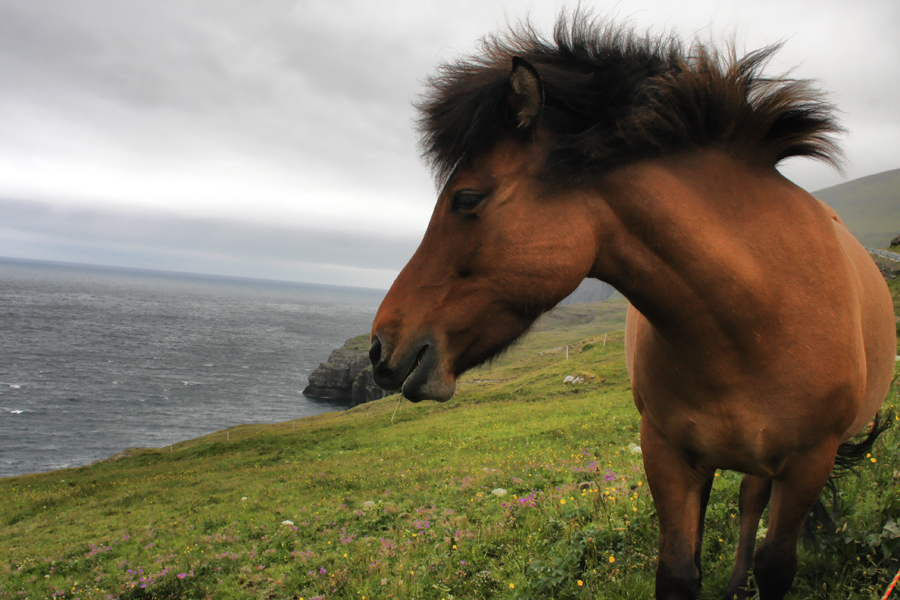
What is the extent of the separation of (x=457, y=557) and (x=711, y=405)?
4069 mm

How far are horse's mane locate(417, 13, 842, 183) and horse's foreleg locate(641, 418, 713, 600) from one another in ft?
5.23

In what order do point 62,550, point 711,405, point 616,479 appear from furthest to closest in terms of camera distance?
point 62,550
point 616,479
point 711,405

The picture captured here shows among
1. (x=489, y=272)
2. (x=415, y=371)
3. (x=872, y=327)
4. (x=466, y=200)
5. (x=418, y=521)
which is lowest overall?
(x=418, y=521)

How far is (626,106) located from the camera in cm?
205

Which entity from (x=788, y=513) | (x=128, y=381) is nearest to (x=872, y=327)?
(x=788, y=513)

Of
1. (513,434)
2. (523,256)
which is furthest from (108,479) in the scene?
(523,256)

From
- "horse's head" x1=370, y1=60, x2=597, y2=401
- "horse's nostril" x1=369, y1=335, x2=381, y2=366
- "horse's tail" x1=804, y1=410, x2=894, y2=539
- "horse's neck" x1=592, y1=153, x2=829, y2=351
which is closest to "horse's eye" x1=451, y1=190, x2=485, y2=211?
"horse's head" x1=370, y1=60, x2=597, y2=401

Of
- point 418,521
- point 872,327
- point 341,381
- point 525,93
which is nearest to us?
point 525,93

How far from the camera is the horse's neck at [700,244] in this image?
2.04 meters

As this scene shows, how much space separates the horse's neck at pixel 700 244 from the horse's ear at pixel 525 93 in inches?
17.1

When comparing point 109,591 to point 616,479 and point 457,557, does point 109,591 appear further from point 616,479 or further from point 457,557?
point 616,479

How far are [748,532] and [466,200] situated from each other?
3298mm

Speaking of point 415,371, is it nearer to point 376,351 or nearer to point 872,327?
point 376,351

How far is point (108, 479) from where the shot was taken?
26.6 m
